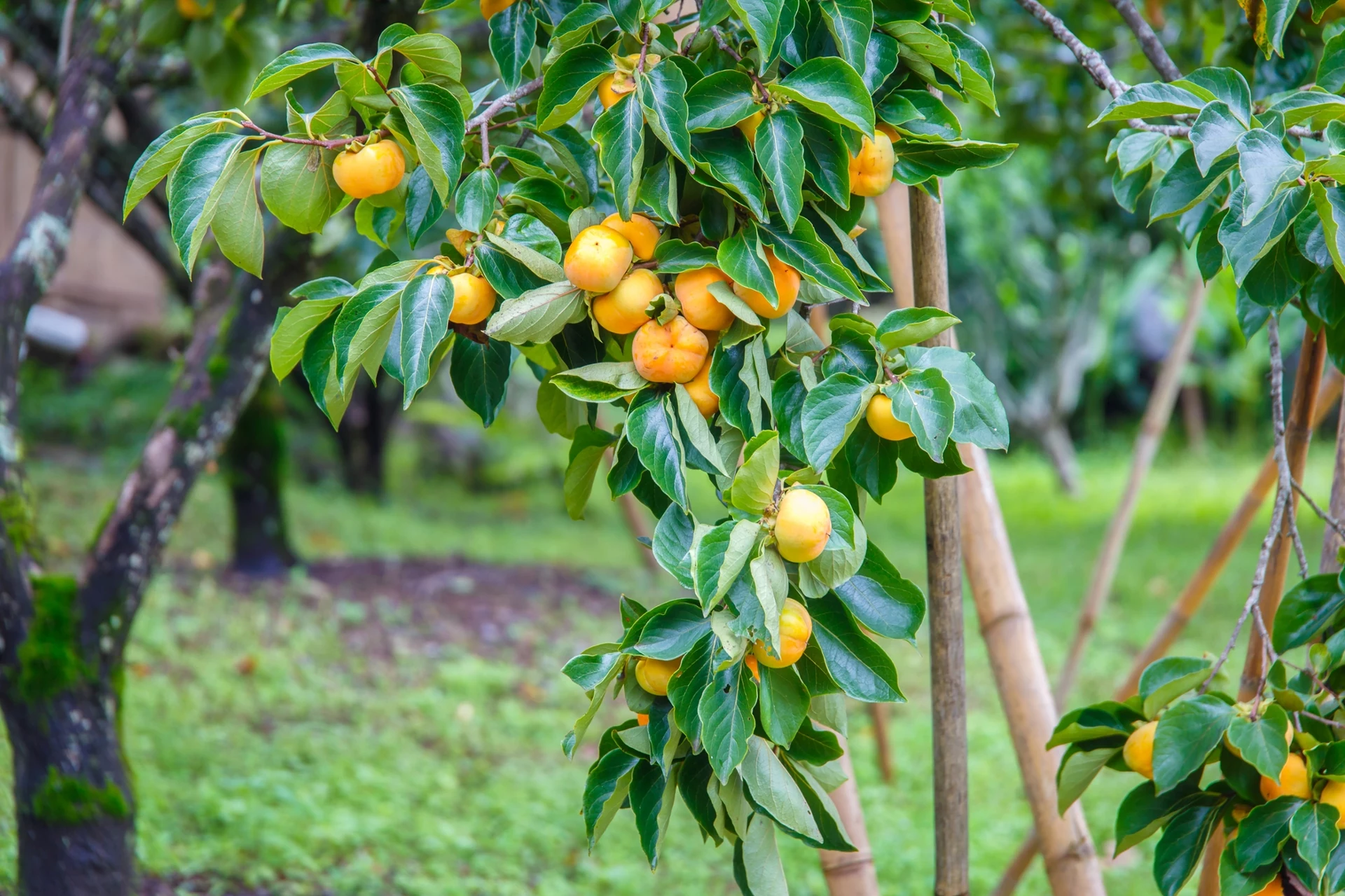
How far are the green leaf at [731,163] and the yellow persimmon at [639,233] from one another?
55 millimetres

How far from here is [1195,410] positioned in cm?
817

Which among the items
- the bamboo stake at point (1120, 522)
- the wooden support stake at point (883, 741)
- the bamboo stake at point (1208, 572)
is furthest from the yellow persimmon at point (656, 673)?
the bamboo stake at point (1120, 522)

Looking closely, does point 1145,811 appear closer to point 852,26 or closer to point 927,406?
point 927,406

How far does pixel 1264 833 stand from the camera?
82 cm

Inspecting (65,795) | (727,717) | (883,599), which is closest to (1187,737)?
(883,599)

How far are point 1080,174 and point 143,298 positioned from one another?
23.2 feet

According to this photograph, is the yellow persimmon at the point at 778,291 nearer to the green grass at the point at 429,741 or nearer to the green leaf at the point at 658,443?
the green leaf at the point at 658,443

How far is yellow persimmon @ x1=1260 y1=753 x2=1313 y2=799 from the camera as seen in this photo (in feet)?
2.72

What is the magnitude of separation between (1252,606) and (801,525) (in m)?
0.48

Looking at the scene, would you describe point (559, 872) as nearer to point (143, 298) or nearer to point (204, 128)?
point (204, 128)

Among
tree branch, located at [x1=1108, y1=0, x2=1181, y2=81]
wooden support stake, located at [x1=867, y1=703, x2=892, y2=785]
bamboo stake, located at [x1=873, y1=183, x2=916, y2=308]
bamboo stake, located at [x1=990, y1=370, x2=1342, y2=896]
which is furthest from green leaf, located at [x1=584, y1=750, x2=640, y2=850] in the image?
wooden support stake, located at [x1=867, y1=703, x2=892, y2=785]

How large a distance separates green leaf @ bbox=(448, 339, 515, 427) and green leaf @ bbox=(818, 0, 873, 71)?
0.33 meters

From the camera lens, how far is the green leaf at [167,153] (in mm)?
723

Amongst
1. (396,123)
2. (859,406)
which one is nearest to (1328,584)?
(859,406)
